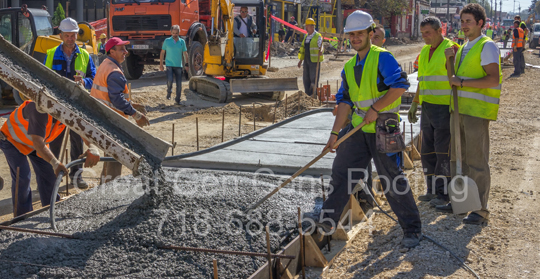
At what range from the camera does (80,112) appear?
4062 mm

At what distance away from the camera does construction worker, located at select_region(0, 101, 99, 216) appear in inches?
168

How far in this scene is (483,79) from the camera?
4410 millimetres

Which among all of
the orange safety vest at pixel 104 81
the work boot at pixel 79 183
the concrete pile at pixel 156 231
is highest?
the orange safety vest at pixel 104 81

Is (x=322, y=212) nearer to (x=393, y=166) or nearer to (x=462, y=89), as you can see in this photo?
(x=393, y=166)

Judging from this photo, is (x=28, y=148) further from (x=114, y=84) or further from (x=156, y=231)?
(x=156, y=231)

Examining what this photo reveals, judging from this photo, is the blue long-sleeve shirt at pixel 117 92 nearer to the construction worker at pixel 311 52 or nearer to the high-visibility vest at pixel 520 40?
the construction worker at pixel 311 52

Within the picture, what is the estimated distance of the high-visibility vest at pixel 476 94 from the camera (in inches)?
176

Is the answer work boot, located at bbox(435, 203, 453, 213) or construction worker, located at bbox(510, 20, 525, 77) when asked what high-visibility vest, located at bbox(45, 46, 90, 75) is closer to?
work boot, located at bbox(435, 203, 453, 213)

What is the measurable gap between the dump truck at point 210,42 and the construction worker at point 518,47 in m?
8.88

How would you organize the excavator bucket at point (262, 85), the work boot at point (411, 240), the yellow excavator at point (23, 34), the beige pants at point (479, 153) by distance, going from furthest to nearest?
the excavator bucket at point (262, 85), the yellow excavator at point (23, 34), the beige pants at point (479, 153), the work boot at point (411, 240)

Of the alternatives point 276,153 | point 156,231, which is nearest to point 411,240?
point 156,231

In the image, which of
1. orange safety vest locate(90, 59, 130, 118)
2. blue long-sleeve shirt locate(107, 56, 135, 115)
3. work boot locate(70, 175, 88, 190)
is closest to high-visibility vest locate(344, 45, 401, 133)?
blue long-sleeve shirt locate(107, 56, 135, 115)

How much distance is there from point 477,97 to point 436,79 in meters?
0.62

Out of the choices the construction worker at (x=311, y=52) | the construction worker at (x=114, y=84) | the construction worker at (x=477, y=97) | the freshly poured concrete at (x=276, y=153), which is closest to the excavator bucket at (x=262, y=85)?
the construction worker at (x=311, y=52)
